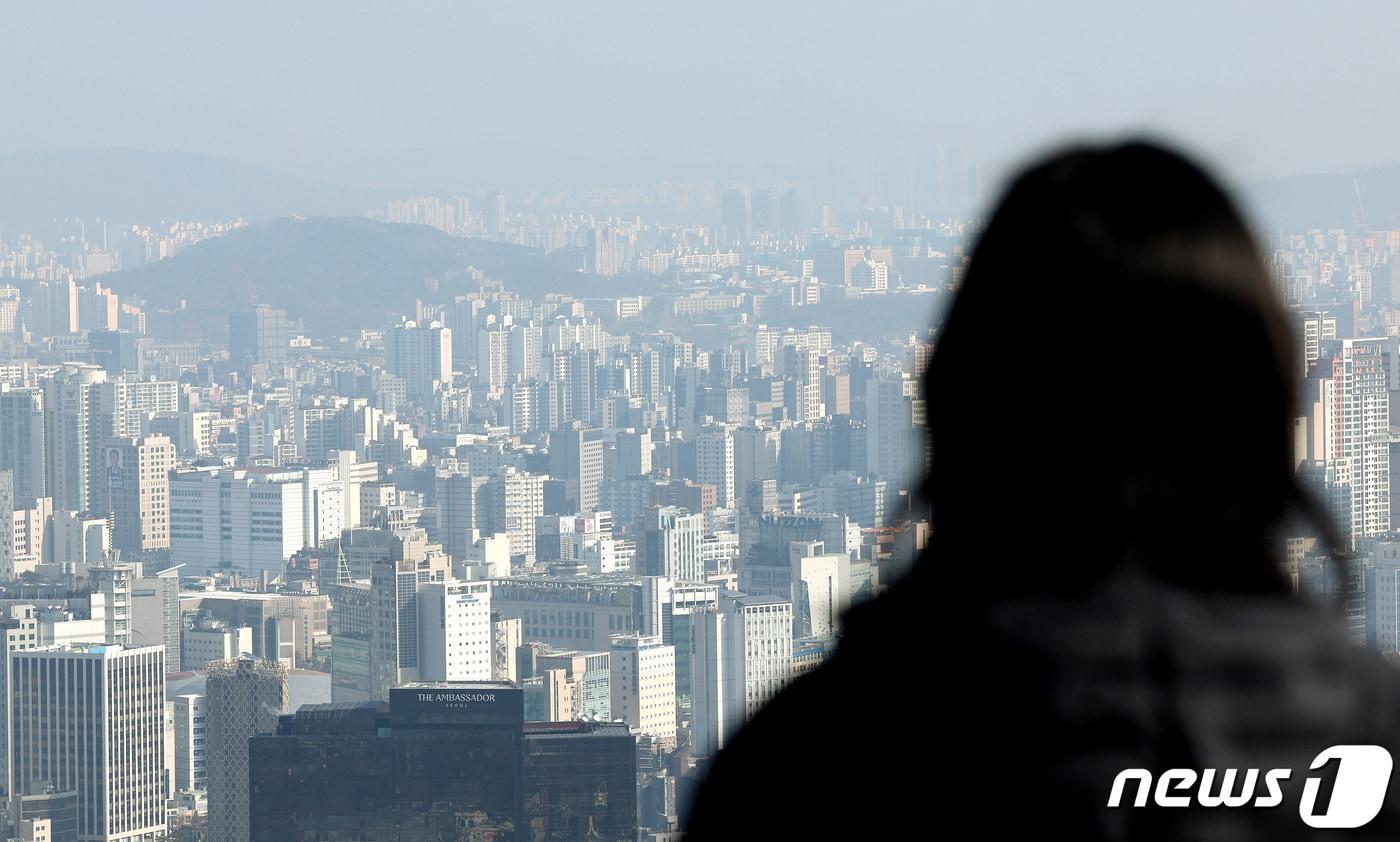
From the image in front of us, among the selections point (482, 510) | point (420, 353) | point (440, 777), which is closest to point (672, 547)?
point (482, 510)

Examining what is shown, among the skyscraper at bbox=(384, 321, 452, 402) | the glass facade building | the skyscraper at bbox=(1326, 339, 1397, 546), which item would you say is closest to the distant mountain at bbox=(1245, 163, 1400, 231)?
the skyscraper at bbox=(1326, 339, 1397, 546)

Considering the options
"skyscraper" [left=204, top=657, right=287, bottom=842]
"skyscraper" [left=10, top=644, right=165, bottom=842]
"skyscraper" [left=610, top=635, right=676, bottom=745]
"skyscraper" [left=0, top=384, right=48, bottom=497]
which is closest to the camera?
"skyscraper" [left=204, top=657, right=287, bottom=842]

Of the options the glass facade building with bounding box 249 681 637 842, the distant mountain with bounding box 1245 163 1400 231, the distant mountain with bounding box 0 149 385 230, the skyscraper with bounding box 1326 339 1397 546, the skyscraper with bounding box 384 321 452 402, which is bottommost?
the glass facade building with bounding box 249 681 637 842

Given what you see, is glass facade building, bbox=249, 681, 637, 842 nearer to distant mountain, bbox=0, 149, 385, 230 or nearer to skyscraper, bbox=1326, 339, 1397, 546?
skyscraper, bbox=1326, 339, 1397, 546

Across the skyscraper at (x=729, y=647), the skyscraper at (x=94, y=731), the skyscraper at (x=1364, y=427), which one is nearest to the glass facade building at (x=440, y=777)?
the skyscraper at (x=729, y=647)

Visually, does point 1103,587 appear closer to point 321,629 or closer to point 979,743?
point 979,743

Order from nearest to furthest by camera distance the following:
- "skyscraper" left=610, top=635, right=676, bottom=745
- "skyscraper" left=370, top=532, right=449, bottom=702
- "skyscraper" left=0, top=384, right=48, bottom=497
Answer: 1. "skyscraper" left=610, top=635, right=676, bottom=745
2. "skyscraper" left=370, top=532, right=449, bottom=702
3. "skyscraper" left=0, top=384, right=48, bottom=497
